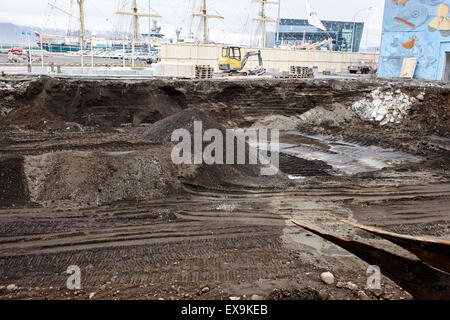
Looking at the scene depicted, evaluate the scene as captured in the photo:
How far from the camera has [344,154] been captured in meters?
13.8

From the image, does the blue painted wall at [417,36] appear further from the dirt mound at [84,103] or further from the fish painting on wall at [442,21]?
the dirt mound at [84,103]

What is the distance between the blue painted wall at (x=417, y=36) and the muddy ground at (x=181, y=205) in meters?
8.77

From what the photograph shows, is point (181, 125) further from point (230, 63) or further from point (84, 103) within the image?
point (230, 63)

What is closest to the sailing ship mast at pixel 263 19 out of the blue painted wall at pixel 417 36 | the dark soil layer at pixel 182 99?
the blue painted wall at pixel 417 36

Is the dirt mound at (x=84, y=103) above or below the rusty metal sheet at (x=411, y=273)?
above

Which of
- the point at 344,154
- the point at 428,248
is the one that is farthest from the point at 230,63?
the point at 428,248

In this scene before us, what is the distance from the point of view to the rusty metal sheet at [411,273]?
10.8ft

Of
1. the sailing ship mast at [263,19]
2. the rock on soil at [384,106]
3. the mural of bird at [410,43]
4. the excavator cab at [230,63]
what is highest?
the sailing ship mast at [263,19]

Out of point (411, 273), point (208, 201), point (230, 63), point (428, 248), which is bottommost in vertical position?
point (208, 201)

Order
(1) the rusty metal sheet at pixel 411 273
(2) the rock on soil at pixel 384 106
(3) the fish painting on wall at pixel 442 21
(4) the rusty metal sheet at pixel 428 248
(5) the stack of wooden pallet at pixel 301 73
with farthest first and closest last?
(5) the stack of wooden pallet at pixel 301 73
(3) the fish painting on wall at pixel 442 21
(2) the rock on soil at pixel 384 106
(1) the rusty metal sheet at pixel 411 273
(4) the rusty metal sheet at pixel 428 248

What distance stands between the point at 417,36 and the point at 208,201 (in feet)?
73.7
